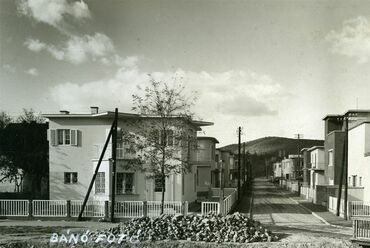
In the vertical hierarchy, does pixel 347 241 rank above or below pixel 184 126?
below

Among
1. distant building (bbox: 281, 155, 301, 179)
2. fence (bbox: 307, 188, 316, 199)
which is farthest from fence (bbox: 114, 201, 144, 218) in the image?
distant building (bbox: 281, 155, 301, 179)

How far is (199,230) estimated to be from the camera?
18.3 m

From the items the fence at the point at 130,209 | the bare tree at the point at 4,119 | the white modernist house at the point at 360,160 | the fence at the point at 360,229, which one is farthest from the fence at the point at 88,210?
the bare tree at the point at 4,119

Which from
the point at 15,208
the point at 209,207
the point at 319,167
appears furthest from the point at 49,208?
the point at 319,167

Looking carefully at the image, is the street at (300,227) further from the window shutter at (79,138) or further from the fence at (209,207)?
the window shutter at (79,138)

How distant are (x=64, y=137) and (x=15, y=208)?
8.05m

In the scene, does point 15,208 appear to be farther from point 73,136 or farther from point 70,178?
point 73,136

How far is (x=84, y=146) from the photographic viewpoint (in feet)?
105

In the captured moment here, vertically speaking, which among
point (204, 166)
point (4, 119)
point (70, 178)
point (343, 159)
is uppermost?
point (4, 119)

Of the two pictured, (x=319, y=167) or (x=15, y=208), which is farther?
(x=319, y=167)

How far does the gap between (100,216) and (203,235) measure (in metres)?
8.83

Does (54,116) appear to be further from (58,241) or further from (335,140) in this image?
(335,140)

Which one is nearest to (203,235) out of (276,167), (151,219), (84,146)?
(151,219)

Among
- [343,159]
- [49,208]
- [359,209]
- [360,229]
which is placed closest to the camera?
[360,229]
